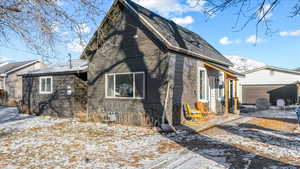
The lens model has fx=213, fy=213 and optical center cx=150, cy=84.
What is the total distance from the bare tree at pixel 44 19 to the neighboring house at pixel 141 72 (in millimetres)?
1023

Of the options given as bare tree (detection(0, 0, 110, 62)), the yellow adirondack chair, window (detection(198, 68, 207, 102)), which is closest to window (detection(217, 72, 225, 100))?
window (detection(198, 68, 207, 102))

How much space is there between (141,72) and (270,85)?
1831 cm

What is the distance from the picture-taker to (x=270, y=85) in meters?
22.6

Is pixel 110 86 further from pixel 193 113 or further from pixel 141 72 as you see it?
pixel 193 113

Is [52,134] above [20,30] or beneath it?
beneath

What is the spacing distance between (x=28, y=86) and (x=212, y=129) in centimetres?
1272

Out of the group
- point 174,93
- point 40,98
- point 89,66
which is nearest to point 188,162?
point 174,93

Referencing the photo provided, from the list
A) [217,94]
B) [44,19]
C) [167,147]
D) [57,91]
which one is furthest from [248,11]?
[57,91]

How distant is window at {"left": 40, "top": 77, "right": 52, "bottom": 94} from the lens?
13656 mm

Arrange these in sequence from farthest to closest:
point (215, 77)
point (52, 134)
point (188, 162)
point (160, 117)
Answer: point (215, 77)
point (160, 117)
point (52, 134)
point (188, 162)

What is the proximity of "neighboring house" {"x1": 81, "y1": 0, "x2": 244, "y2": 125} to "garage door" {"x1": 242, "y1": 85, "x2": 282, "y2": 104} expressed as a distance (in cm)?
1318

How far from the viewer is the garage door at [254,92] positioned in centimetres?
2261

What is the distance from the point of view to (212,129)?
866 cm

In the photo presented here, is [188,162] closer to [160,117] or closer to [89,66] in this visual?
[160,117]
